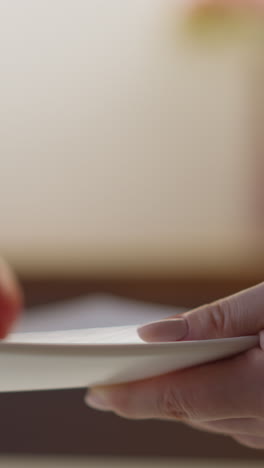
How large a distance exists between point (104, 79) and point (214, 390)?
2115mm

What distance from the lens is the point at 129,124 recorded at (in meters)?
2.56

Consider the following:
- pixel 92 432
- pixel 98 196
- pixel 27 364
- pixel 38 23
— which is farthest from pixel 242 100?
pixel 27 364

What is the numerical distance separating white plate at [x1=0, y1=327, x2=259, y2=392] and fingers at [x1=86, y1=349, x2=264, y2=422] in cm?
2

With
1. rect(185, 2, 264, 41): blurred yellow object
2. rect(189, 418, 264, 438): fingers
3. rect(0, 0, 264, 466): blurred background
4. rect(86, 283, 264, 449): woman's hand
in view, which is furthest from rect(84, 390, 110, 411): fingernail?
rect(185, 2, 264, 41): blurred yellow object

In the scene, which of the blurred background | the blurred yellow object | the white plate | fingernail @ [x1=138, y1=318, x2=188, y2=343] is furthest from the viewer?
the blurred background

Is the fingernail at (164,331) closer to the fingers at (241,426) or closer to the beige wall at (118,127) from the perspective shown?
the fingers at (241,426)

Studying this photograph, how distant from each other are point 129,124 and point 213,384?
2.08 metres

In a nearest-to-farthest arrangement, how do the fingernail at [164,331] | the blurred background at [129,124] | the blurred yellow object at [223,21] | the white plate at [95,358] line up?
the white plate at [95,358] < the fingernail at [164,331] < the blurred yellow object at [223,21] < the blurred background at [129,124]

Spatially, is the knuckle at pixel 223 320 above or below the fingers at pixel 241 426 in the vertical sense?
above

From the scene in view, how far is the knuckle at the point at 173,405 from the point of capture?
59cm

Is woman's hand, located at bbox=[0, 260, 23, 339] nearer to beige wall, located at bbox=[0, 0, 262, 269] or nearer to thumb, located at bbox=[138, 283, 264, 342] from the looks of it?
thumb, located at bbox=[138, 283, 264, 342]

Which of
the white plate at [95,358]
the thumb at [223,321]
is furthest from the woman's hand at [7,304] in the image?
the thumb at [223,321]

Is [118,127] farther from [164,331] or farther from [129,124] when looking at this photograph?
[164,331]

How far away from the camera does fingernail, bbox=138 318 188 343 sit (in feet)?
1.81
